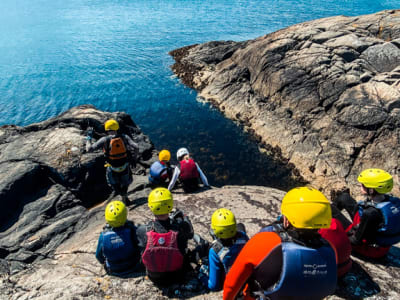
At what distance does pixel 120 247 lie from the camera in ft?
19.7

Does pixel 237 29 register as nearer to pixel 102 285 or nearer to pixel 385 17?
pixel 385 17

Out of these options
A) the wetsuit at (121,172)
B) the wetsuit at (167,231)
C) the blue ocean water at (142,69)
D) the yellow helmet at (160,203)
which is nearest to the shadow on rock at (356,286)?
the wetsuit at (167,231)

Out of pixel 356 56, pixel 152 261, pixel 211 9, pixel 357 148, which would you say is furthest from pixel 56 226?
pixel 211 9

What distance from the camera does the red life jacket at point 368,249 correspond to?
6354 millimetres

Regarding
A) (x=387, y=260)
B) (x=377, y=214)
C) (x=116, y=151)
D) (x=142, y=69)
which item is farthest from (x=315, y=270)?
(x=142, y=69)

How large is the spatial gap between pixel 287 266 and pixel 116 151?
27.0 ft

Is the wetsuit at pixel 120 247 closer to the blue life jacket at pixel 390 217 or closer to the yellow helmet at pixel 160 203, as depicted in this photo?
the yellow helmet at pixel 160 203

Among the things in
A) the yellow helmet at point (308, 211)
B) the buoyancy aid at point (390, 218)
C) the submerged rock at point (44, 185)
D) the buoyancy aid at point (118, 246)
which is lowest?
the submerged rock at point (44, 185)

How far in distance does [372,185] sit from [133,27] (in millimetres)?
78116

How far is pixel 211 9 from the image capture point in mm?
92375

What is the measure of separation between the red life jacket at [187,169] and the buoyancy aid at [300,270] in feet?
24.8

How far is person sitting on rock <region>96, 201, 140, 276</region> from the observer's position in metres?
5.95

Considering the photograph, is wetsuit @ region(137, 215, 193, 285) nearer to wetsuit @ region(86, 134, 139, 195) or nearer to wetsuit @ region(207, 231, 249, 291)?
wetsuit @ region(207, 231, 249, 291)

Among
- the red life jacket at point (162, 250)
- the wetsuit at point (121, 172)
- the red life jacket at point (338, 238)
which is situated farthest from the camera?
the wetsuit at point (121, 172)
